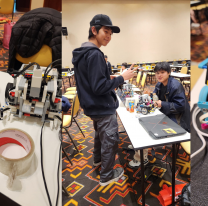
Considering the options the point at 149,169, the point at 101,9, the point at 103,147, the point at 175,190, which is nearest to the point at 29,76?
the point at 103,147

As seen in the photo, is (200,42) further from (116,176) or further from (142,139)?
(116,176)

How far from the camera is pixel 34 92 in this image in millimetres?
346

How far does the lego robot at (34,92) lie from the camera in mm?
344

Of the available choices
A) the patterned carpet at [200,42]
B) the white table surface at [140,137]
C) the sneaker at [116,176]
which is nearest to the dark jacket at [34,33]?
the patterned carpet at [200,42]

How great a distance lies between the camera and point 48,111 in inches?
15.5

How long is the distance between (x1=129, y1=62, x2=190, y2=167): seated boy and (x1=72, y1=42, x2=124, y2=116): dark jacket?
1.60 ft

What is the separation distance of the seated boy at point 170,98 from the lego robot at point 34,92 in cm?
94

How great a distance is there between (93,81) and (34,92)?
0.41 meters

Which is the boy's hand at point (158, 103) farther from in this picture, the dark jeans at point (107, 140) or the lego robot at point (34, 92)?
the lego robot at point (34, 92)

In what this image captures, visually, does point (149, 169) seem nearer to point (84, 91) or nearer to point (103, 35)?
point (84, 91)

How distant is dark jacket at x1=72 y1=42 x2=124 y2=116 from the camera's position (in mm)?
724

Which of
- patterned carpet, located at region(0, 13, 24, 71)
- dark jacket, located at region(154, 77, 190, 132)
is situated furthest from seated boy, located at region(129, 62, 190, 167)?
patterned carpet, located at region(0, 13, 24, 71)

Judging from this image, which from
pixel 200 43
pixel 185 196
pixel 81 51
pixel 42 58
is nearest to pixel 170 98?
pixel 185 196

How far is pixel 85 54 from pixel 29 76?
1.45 ft
